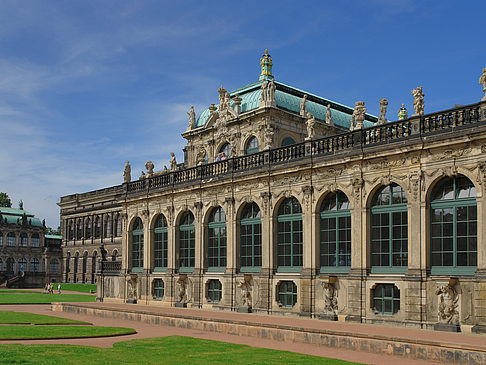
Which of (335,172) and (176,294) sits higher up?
(335,172)

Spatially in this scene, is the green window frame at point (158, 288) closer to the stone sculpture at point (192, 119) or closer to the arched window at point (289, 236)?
the arched window at point (289, 236)

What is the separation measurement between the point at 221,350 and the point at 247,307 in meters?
15.3

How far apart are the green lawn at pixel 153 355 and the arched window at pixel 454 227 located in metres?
9.67

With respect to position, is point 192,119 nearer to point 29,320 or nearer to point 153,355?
point 29,320

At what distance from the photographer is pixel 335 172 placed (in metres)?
30.8

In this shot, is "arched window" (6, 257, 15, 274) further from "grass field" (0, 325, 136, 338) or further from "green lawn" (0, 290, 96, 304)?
"grass field" (0, 325, 136, 338)

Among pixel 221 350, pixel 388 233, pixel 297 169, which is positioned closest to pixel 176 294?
pixel 297 169

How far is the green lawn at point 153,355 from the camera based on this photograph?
17250 millimetres

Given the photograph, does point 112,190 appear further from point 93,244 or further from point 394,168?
point 394,168

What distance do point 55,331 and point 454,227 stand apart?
17.0 m

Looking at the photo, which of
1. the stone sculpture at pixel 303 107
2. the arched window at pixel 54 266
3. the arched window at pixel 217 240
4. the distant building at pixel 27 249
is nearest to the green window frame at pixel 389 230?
the arched window at pixel 217 240

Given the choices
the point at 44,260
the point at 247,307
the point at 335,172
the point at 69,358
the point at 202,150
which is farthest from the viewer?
the point at 44,260

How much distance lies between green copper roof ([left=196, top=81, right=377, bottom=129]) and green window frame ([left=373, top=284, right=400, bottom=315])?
24.5 metres

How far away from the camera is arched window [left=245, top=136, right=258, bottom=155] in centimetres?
4956
